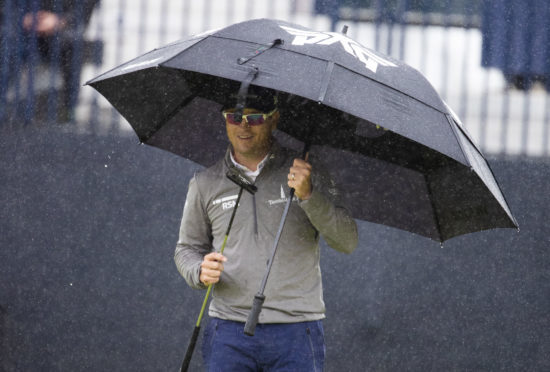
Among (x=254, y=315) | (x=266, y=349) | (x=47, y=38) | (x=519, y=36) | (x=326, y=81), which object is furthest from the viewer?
(x=47, y=38)

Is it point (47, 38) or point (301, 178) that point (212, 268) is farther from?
point (47, 38)

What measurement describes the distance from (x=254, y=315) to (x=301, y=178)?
2.15 ft

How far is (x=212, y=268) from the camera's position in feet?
11.8

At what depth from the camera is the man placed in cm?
370

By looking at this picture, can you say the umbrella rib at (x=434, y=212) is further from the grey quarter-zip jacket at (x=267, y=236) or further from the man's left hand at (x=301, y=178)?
the man's left hand at (x=301, y=178)

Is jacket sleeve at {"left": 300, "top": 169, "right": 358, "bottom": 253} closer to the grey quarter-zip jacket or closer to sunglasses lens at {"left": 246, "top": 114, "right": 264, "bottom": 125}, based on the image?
the grey quarter-zip jacket

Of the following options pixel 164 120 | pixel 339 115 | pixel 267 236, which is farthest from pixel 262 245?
pixel 164 120

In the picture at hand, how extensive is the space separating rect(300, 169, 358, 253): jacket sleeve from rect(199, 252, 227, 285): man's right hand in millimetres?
459

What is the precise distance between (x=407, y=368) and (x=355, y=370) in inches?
16.4

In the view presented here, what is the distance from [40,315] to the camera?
6449 mm

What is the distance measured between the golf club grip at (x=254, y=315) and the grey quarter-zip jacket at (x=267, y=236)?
225 millimetres

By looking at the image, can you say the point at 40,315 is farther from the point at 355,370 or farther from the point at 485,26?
the point at 485,26

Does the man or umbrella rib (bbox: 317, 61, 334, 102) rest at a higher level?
umbrella rib (bbox: 317, 61, 334, 102)

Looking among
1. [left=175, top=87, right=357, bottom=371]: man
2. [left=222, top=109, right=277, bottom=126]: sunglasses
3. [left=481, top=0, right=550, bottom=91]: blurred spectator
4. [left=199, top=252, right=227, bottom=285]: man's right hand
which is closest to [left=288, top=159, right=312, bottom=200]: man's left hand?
[left=175, top=87, right=357, bottom=371]: man
